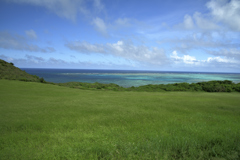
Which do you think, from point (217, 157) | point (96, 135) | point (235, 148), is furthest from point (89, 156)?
point (235, 148)

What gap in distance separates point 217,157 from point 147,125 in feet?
7.01

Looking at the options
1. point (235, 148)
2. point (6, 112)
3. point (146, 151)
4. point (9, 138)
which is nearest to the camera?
point (146, 151)

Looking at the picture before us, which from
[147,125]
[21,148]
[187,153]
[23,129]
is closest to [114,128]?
[147,125]

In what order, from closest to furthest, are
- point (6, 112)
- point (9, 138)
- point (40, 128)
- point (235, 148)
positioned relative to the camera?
point (235, 148) < point (9, 138) < point (40, 128) < point (6, 112)

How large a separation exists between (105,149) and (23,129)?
326cm

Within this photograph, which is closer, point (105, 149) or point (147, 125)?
point (105, 149)

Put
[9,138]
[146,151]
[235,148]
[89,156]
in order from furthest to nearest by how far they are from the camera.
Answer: [9,138], [235,148], [146,151], [89,156]

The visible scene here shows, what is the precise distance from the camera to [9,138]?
385cm

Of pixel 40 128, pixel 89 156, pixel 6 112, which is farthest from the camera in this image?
pixel 6 112

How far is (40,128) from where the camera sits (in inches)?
182

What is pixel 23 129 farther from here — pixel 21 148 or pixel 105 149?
pixel 105 149

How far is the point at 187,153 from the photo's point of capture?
3.25 m

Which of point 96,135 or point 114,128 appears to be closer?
point 96,135

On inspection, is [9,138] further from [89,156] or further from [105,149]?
[105,149]
